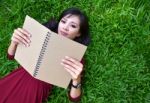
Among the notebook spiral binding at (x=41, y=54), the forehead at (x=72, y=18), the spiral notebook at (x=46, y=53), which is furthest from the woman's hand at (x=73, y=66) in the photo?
the forehead at (x=72, y=18)

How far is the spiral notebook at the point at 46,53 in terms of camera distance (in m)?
2.65

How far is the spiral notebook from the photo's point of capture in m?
2.65

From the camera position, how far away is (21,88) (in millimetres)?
2969

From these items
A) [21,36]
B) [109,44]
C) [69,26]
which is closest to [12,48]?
[21,36]

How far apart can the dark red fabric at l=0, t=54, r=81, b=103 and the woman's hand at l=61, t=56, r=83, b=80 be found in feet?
1.19

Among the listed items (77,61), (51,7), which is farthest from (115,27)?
(77,61)

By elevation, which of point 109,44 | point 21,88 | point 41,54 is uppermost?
point 41,54

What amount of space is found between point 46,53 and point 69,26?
0.26 metres

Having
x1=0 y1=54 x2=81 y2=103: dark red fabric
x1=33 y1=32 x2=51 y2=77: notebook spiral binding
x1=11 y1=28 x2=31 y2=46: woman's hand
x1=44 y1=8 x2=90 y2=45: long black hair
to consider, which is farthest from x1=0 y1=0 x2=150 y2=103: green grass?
x1=11 y1=28 x2=31 y2=46: woman's hand

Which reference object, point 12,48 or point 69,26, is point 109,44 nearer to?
point 69,26

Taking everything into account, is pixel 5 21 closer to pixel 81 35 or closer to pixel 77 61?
pixel 81 35

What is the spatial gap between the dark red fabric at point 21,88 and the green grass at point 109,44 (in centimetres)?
36

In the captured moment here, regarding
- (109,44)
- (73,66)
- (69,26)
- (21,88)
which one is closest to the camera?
(73,66)

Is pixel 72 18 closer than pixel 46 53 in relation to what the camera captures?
No
